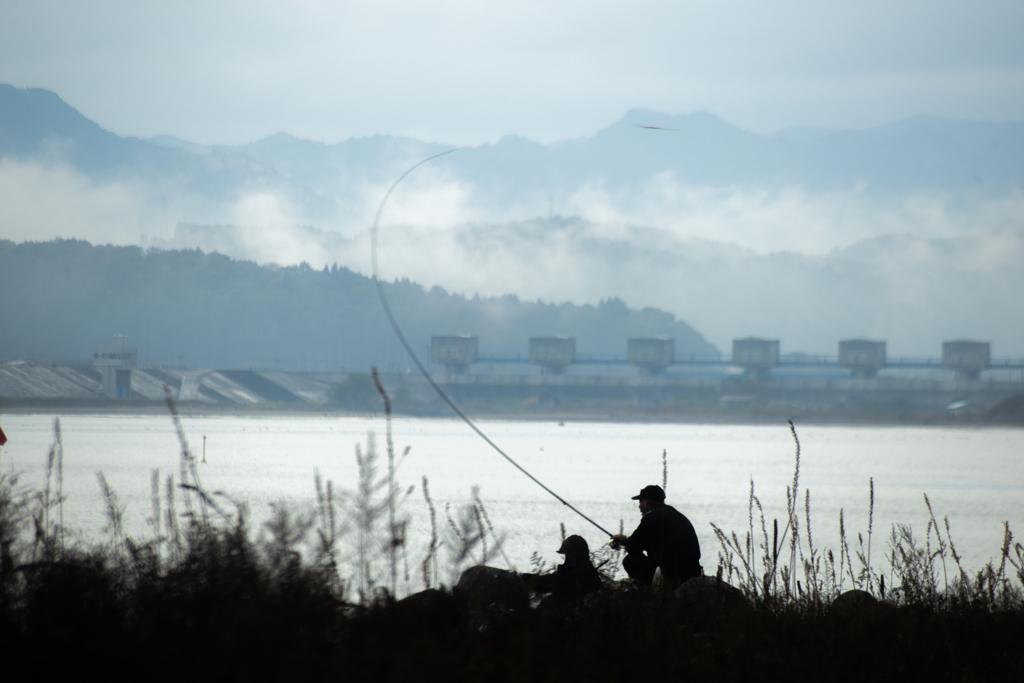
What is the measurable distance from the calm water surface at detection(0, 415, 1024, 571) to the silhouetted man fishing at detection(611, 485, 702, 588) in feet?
9.24

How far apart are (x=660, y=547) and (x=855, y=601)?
146 centimetres

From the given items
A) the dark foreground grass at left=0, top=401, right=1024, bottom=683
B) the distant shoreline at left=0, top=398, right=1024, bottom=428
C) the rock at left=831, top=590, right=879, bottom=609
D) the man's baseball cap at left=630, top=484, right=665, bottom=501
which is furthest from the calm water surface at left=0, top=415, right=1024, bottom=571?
the distant shoreline at left=0, top=398, right=1024, bottom=428

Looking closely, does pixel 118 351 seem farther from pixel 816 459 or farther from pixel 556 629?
pixel 556 629

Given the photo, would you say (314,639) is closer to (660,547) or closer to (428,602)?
(428,602)

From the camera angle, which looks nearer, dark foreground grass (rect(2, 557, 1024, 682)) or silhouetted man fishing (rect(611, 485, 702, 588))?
dark foreground grass (rect(2, 557, 1024, 682))

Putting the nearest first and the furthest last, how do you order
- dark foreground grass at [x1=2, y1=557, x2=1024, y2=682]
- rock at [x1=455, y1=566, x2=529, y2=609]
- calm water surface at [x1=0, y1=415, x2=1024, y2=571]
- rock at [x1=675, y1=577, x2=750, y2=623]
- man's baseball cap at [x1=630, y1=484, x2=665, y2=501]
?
dark foreground grass at [x1=2, y1=557, x2=1024, y2=682] < rock at [x1=455, y1=566, x2=529, y2=609] < rock at [x1=675, y1=577, x2=750, y2=623] < man's baseball cap at [x1=630, y1=484, x2=665, y2=501] < calm water surface at [x1=0, y1=415, x2=1024, y2=571]

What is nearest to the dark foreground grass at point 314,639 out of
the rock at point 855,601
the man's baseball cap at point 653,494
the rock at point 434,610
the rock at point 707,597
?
the rock at point 434,610

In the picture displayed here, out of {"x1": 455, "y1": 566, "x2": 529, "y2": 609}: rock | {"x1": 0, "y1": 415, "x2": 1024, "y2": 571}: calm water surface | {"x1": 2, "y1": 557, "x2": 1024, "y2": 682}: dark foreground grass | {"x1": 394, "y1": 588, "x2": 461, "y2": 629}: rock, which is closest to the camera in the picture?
{"x1": 2, "y1": 557, "x2": 1024, "y2": 682}: dark foreground grass

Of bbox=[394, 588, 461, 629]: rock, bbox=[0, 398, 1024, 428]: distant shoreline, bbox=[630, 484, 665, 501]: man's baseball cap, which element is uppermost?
bbox=[630, 484, 665, 501]: man's baseball cap

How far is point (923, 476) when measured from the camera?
217 ft

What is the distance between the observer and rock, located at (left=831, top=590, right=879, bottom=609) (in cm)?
669

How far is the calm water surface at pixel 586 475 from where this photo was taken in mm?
31297

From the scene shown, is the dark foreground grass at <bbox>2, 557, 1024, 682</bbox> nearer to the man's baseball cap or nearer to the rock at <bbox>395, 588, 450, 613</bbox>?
the rock at <bbox>395, 588, 450, 613</bbox>

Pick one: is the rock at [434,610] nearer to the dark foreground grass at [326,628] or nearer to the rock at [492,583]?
the dark foreground grass at [326,628]
